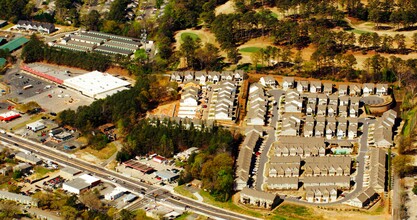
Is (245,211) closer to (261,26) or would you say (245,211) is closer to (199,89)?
(199,89)

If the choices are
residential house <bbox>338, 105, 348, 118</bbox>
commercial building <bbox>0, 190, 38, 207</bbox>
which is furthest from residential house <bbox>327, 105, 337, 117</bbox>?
commercial building <bbox>0, 190, 38, 207</bbox>

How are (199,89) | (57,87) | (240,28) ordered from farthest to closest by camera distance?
(240,28), (57,87), (199,89)

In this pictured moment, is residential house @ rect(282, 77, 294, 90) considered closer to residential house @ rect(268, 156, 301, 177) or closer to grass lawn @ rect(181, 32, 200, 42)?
residential house @ rect(268, 156, 301, 177)

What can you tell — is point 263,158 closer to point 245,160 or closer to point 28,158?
point 245,160

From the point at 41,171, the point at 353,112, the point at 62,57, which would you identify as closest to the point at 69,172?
the point at 41,171

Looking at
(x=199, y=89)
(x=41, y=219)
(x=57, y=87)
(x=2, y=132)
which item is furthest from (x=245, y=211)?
(x=57, y=87)
